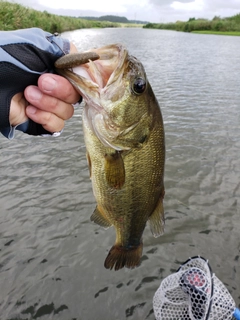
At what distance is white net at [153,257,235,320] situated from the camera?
267 centimetres

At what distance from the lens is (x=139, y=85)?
189 cm

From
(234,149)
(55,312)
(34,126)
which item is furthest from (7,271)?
(234,149)

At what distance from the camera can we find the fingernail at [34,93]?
1856 millimetres

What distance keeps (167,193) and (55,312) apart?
298 cm

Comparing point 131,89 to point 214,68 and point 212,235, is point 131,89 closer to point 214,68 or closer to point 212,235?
point 212,235

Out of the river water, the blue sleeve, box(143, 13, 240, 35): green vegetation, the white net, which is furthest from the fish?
box(143, 13, 240, 35): green vegetation

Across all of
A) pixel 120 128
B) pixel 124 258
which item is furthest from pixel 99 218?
pixel 120 128

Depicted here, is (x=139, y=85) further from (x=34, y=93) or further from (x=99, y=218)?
(x=99, y=218)

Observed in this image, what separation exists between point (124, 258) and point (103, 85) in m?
1.48

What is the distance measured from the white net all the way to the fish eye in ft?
6.10

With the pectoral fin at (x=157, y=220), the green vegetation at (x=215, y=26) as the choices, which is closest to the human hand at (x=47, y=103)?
the pectoral fin at (x=157, y=220)

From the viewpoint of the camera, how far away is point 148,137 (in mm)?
1988

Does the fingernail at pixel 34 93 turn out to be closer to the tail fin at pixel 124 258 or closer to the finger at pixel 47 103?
the finger at pixel 47 103

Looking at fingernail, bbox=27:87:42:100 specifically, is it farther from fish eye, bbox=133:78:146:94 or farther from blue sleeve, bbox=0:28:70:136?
fish eye, bbox=133:78:146:94
